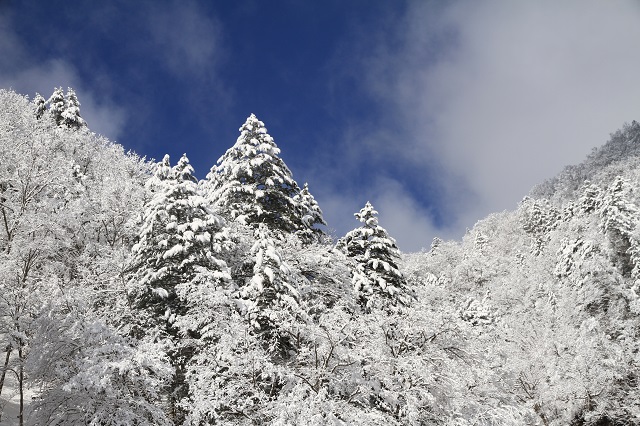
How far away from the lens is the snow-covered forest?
1215 cm

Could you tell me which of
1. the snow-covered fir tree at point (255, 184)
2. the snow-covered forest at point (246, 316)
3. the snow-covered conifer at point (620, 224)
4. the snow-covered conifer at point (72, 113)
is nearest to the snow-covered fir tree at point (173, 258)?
the snow-covered forest at point (246, 316)

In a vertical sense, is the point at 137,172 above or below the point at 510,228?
below

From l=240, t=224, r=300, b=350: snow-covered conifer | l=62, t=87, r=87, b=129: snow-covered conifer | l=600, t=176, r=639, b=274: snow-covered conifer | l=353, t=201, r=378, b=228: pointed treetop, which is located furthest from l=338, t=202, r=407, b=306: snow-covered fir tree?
l=62, t=87, r=87, b=129: snow-covered conifer

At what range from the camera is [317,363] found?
13.1 metres

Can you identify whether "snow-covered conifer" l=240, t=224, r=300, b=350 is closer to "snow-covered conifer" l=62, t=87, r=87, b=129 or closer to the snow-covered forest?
the snow-covered forest

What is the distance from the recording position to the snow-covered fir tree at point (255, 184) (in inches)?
868

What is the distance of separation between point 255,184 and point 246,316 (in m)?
9.62

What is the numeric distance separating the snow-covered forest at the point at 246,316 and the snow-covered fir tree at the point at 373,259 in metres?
0.10

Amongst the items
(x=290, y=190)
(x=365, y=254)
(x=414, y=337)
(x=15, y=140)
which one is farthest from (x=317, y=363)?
(x=15, y=140)

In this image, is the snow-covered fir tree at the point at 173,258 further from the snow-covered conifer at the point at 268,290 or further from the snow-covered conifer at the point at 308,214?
the snow-covered conifer at the point at 308,214

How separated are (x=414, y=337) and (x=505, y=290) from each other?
162 ft

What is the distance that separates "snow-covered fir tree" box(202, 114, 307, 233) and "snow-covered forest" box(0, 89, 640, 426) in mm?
98

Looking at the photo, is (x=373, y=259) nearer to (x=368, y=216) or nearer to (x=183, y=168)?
(x=368, y=216)

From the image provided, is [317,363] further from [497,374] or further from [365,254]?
[365,254]
